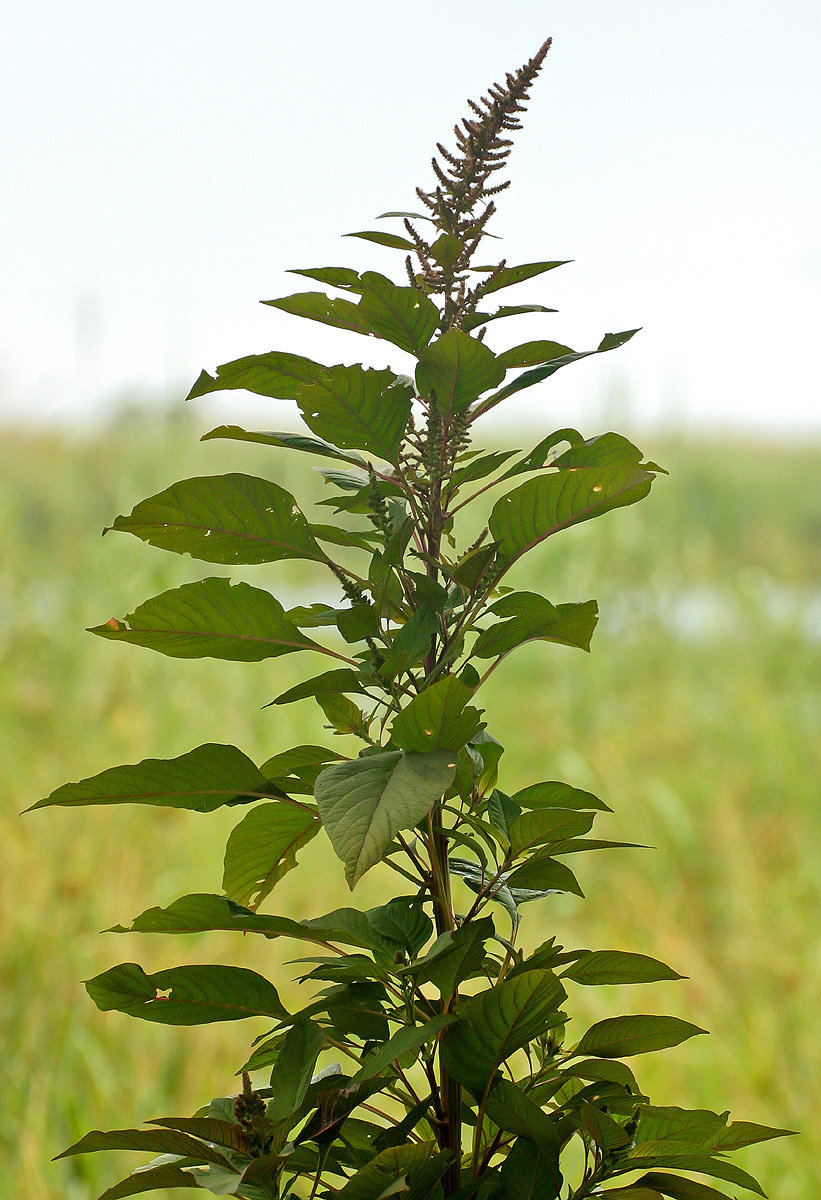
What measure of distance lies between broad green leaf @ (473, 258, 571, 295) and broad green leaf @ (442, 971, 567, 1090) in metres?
0.25

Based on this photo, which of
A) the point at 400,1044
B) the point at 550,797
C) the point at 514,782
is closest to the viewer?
the point at 400,1044

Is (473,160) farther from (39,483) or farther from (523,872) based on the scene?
(39,483)

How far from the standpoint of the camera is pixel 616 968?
36cm

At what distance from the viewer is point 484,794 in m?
0.41

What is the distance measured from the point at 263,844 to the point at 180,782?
0.06 metres

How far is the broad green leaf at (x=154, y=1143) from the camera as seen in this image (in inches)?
12.5

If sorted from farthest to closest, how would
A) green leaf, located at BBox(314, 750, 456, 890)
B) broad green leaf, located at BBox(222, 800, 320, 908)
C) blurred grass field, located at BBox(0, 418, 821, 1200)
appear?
blurred grass field, located at BBox(0, 418, 821, 1200) < broad green leaf, located at BBox(222, 800, 320, 908) < green leaf, located at BBox(314, 750, 456, 890)

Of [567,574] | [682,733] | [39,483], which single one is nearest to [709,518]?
[682,733]

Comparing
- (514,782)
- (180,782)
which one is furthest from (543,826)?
(514,782)

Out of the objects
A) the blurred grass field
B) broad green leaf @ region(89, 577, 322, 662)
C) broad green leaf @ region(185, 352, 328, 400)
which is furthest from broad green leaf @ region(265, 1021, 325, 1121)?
the blurred grass field

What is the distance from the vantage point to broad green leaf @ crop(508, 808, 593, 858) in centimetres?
35

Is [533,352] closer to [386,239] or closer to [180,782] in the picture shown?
[386,239]

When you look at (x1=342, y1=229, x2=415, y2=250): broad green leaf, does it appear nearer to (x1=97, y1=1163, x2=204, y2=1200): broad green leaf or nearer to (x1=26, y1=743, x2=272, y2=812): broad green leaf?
(x1=26, y1=743, x2=272, y2=812): broad green leaf

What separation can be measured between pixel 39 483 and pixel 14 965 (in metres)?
1.87
